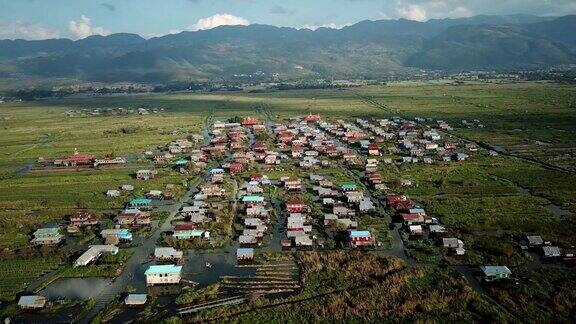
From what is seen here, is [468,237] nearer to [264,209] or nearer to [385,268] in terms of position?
[385,268]

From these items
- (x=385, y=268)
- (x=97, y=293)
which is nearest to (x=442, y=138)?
(x=385, y=268)

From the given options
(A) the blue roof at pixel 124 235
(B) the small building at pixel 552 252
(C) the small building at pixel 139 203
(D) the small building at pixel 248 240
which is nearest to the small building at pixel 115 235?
(A) the blue roof at pixel 124 235

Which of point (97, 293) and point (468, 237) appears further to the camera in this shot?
point (468, 237)

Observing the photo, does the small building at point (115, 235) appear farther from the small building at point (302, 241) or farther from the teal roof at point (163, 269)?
the small building at point (302, 241)

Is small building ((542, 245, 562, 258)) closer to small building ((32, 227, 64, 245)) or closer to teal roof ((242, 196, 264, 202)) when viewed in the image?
teal roof ((242, 196, 264, 202))

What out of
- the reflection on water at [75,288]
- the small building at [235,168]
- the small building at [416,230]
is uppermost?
the small building at [235,168]

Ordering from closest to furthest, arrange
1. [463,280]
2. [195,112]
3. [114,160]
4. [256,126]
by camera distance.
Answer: [463,280], [114,160], [256,126], [195,112]
